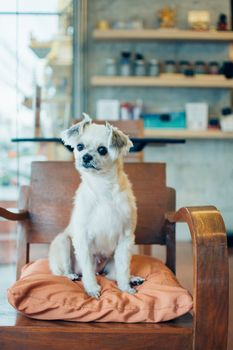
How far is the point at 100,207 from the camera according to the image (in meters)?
1.45

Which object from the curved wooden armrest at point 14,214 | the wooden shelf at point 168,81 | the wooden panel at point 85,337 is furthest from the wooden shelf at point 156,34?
the wooden panel at point 85,337

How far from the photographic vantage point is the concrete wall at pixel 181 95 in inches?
166

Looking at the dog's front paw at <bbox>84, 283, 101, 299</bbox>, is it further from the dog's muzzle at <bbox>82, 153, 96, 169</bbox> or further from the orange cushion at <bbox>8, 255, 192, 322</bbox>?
the dog's muzzle at <bbox>82, 153, 96, 169</bbox>

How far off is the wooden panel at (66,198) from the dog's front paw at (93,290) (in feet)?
1.46

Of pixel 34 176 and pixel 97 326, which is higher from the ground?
pixel 34 176

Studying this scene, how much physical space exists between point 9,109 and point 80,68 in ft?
2.48

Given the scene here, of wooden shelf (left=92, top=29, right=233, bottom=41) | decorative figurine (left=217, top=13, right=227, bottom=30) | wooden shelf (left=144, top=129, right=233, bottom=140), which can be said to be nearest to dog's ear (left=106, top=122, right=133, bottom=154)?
wooden shelf (left=144, top=129, right=233, bottom=140)

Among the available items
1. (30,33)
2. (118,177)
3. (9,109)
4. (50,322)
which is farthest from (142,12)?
(50,322)

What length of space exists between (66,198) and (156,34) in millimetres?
2636

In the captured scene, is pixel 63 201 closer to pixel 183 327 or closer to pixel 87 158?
pixel 87 158

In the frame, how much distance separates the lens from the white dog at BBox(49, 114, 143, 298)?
1.43 m

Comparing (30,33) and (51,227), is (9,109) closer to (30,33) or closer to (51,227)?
(30,33)

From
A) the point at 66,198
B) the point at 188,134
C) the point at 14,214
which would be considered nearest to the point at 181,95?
the point at 188,134

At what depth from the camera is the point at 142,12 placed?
13.9 ft
